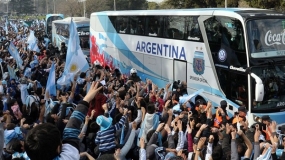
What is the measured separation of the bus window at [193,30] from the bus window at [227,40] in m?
0.39

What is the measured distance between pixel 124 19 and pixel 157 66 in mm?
3106

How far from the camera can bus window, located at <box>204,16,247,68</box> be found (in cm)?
911

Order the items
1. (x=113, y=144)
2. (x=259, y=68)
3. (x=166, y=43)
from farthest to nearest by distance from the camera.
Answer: (x=166, y=43) → (x=259, y=68) → (x=113, y=144)

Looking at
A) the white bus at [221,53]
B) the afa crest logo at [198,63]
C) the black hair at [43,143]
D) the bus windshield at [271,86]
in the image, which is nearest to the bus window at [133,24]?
the white bus at [221,53]

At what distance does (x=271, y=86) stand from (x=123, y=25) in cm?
766

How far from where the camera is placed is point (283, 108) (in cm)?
891

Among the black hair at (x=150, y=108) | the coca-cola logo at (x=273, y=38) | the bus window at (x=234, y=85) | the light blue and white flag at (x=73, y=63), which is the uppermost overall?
the coca-cola logo at (x=273, y=38)

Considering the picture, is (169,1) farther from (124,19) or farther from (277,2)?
(124,19)

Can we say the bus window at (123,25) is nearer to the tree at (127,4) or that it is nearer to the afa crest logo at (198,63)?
the afa crest logo at (198,63)

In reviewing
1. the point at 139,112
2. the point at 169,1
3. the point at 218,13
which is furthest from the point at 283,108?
the point at 169,1

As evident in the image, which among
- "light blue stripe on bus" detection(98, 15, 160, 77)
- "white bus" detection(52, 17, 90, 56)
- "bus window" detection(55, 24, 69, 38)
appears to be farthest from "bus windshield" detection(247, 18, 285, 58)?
"bus window" detection(55, 24, 69, 38)

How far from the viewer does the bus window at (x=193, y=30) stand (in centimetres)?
1064

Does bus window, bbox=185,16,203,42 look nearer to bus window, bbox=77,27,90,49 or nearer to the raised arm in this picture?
the raised arm

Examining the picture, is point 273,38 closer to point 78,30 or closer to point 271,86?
point 271,86
